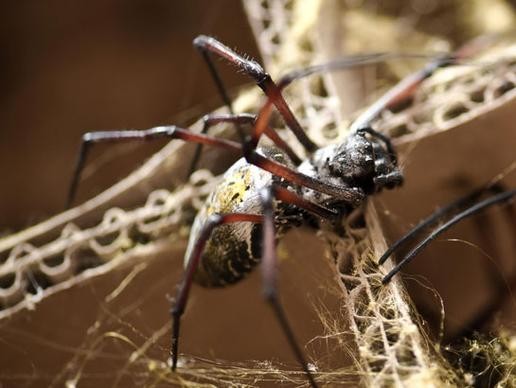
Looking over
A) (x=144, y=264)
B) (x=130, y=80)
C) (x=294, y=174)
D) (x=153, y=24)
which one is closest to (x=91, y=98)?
(x=130, y=80)

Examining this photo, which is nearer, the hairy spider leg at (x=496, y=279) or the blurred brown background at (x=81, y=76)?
the hairy spider leg at (x=496, y=279)

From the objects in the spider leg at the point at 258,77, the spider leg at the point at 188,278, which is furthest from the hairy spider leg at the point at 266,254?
the spider leg at the point at 258,77

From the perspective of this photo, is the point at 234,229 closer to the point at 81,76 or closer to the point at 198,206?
the point at 198,206

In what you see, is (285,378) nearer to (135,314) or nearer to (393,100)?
(135,314)

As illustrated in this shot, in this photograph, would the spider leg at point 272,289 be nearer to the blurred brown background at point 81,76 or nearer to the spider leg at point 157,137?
the spider leg at point 157,137

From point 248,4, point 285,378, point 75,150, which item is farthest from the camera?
point 75,150

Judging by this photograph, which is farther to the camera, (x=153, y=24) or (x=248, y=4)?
(x=153, y=24)
